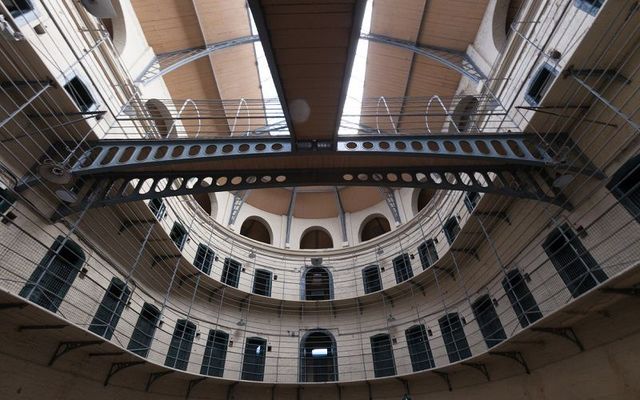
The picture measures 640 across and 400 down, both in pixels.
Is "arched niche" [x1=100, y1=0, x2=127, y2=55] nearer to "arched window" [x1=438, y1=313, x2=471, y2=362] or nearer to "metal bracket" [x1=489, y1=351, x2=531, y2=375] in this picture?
"arched window" [x1=438, y1=313, x2=471, y2=362]

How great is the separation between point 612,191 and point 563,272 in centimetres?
196

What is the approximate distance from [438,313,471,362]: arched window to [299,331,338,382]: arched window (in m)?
3.61

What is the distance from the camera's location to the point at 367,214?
1398 cm

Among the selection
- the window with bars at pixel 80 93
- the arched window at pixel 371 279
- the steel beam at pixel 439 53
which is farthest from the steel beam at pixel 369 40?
the arched window at pixel 371 279

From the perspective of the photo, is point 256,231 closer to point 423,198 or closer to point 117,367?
point 423,198

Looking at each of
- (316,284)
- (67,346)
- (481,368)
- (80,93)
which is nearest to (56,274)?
(67,346)

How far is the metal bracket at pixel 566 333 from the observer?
5852 mm

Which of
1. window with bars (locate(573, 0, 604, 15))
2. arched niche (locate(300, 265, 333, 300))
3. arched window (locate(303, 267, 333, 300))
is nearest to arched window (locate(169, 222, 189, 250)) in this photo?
arched niche (locate(300, 265, 333, 300))

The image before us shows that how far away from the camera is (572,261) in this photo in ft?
19.2

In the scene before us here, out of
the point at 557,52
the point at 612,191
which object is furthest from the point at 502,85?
the point at 612,191

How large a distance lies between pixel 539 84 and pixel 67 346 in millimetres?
10796

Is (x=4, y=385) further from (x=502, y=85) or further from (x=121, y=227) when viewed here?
(x=502, y=85)

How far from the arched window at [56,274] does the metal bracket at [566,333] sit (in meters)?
8.87

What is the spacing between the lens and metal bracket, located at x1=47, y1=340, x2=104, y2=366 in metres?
5.92
